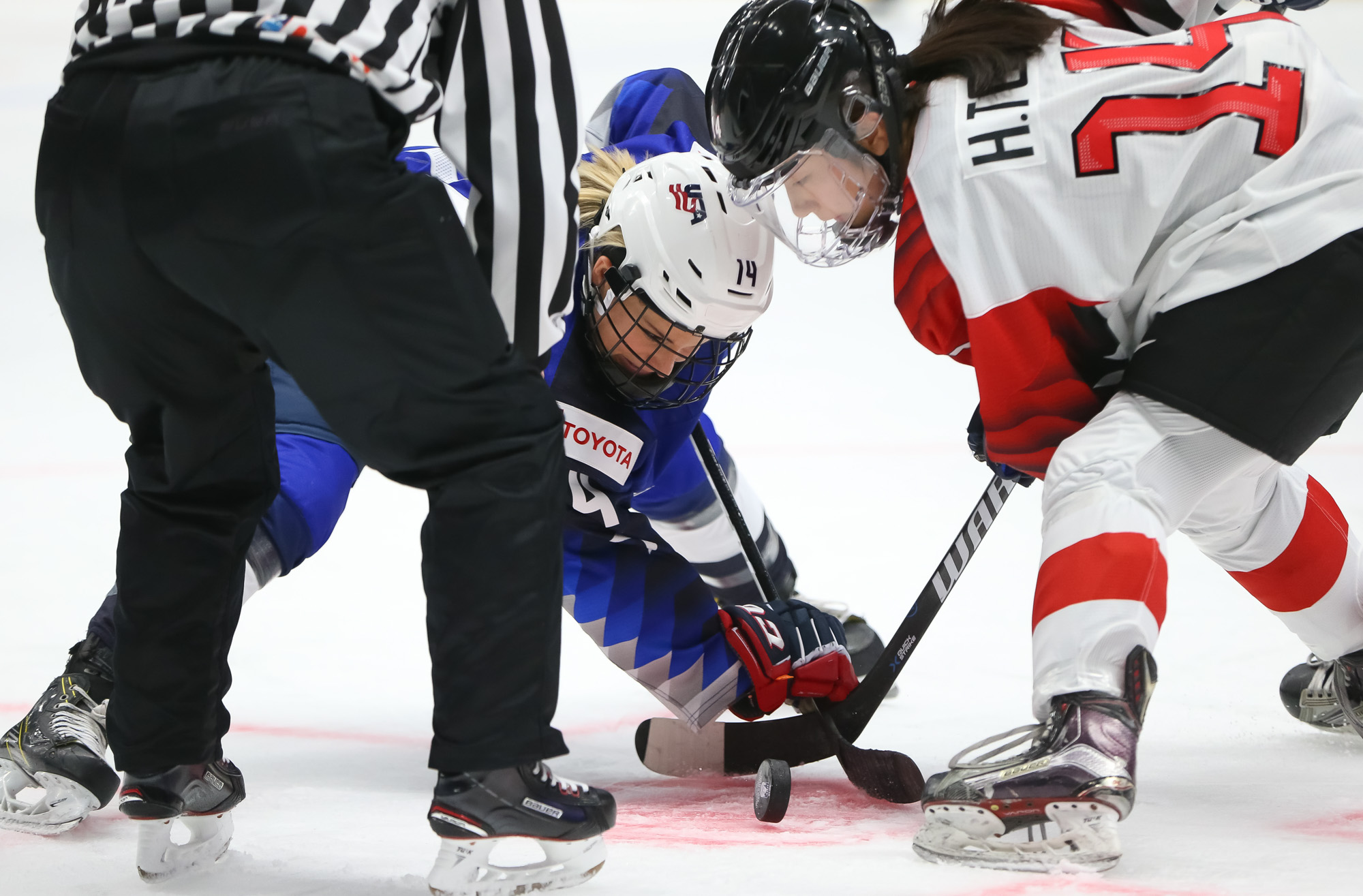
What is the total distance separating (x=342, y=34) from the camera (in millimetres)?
1111

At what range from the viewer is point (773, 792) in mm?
1646

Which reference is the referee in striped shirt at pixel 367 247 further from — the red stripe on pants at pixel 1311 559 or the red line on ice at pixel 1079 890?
the red stripe on pants at pixel 1311 559

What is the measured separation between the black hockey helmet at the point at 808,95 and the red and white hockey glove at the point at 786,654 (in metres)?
0.62

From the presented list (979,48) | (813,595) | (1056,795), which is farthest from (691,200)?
(813,595)

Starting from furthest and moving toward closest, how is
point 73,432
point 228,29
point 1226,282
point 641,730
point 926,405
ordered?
point 926,405
point 73,432
point 641,730
point 1226,282
point 228,29

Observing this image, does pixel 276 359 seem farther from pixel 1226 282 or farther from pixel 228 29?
pixel 1226 282

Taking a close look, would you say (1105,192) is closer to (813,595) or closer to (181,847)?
(181,847)

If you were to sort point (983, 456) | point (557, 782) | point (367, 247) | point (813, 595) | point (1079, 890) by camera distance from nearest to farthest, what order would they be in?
point (367, 247) → point (557, 782) → point (1079, 890) → point (983, 456) → point (813, 595)

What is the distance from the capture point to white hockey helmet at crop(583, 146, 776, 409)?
194 cm

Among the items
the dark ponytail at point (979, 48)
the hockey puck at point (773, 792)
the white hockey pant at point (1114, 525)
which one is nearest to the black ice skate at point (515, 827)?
the hockey puck at point (773, 792)

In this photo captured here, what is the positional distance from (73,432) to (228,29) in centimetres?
383

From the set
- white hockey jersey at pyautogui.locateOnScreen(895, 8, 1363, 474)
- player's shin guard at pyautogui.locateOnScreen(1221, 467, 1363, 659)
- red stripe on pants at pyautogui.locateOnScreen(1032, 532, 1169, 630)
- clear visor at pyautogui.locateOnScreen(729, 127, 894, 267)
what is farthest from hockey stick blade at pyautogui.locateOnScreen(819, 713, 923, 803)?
clear visor at pyautogui.locateOnScreen(729, 127, 894, 267)

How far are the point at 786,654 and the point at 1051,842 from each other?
62 cm

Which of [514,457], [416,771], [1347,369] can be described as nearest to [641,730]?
[416,771]
